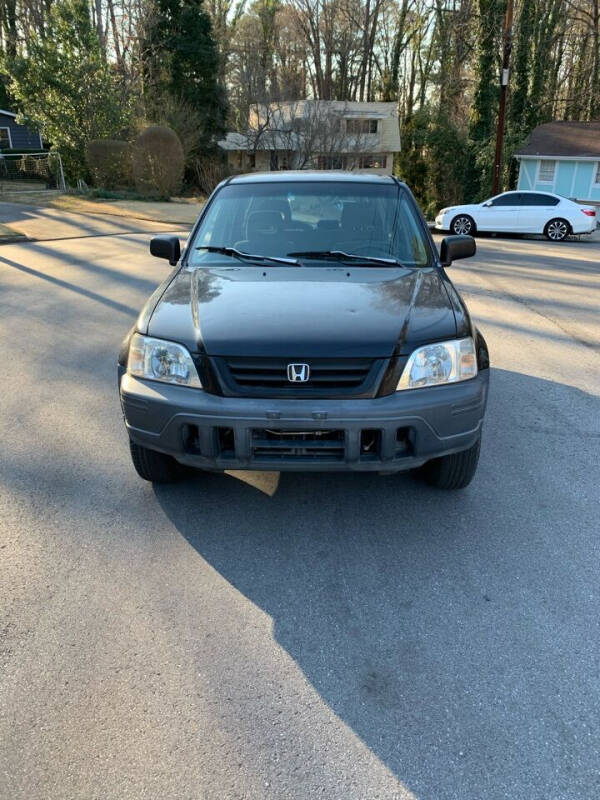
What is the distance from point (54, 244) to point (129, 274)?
16.3 ft

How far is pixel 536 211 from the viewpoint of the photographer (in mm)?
18969

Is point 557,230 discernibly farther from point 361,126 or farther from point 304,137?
point 361,126

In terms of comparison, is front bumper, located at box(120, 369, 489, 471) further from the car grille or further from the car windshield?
the car windshield

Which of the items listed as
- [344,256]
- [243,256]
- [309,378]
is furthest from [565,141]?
[309,378]

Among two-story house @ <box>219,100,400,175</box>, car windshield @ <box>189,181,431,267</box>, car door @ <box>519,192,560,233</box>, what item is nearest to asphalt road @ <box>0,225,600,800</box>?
car windshield @ <box>189,181,431,267</box>

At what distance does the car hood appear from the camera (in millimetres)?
2926

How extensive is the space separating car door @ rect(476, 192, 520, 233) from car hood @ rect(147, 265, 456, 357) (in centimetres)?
1712

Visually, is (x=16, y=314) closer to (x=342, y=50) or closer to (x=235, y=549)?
(x=235, y=549)

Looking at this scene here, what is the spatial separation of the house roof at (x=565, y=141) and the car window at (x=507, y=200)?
37.9 feet

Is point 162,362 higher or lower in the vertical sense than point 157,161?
lower

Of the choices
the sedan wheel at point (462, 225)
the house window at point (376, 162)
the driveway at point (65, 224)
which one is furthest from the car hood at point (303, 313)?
the house window at point (376, 162)

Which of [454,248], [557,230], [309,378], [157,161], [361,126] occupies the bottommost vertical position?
[557,230]

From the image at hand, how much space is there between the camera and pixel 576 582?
2877mm

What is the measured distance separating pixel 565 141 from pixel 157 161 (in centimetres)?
1869
